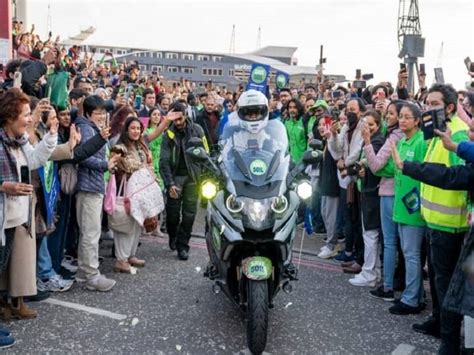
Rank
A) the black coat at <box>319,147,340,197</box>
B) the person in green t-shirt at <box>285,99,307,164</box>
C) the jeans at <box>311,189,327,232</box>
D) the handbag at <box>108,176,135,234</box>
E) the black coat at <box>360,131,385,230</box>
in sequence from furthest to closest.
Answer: the person in green t-shirt at <box>285,99,307,164</box> < the jeans at <box>311,189,327,232</box> < the black coat at <box>319,147,340,197</box> < the handbag at <box>108,176,135,234</box> < the black coat at <box>360,131,385,230</box>

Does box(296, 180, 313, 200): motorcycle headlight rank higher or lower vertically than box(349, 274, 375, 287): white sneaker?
higher

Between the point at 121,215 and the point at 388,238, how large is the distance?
9.13 feet

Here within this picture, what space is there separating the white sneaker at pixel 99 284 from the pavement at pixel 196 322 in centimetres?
7

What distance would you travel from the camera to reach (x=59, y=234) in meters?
5.64

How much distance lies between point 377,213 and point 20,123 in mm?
3546

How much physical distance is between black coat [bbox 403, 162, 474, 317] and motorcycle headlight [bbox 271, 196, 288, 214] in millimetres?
953

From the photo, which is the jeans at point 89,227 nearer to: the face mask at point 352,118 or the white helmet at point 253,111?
the white helmet at point 253,111

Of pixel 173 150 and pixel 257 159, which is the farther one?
pixel 173 150

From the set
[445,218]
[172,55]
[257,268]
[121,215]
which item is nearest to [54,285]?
[121,215]

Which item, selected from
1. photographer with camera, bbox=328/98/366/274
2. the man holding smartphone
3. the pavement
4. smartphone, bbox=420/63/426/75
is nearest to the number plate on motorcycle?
the pavement

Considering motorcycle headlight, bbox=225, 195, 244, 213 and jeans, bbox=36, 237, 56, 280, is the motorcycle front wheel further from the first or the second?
jeans, bbox=36, 237, 56, 280

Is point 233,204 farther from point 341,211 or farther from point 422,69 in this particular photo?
point 422,69

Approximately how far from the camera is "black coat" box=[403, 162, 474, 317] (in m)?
3.49

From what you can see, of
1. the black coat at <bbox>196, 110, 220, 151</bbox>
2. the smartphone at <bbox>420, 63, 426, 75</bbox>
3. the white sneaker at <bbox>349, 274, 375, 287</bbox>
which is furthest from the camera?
the smartphone at <bbox>420, 63, 426, 75</bbox>
